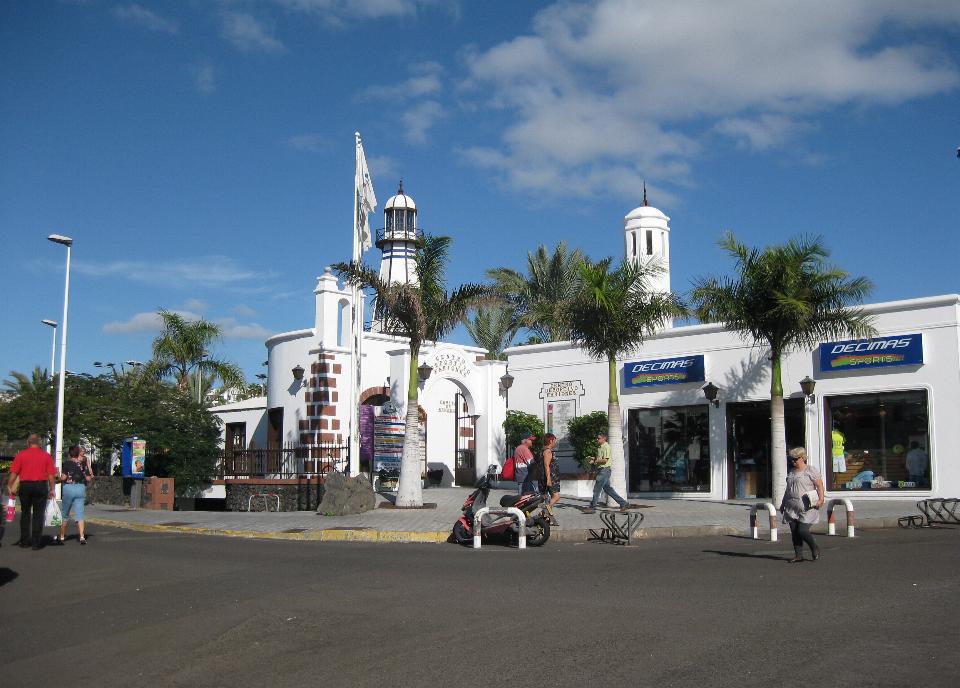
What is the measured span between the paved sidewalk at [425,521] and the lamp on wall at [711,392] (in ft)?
9.15

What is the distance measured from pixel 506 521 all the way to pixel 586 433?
1088cm

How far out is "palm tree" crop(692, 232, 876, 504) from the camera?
18906 millimetres

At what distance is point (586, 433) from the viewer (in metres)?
25.1

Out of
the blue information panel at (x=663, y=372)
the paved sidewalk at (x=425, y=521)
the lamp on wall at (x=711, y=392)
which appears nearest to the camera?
the paved sidewalk at (x=425, y=521)

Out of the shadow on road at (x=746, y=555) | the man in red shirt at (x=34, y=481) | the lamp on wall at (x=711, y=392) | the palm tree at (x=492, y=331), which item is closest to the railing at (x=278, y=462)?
the man in red shirt at (x=34, y=481)

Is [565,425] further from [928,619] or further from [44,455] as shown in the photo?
[928,619]

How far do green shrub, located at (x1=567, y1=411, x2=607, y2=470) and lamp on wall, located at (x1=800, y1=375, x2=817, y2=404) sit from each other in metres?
5.23

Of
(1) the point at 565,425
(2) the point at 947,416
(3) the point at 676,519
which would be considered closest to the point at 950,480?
(2) the point at 947,416

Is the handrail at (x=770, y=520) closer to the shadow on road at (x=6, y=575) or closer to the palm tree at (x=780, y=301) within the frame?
the palm tree at (x=780, y=301)

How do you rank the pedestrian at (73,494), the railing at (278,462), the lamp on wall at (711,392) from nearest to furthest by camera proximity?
the pedestrian at (73,494)
the railing at (278,462)
the lamp on wall at (711,392)

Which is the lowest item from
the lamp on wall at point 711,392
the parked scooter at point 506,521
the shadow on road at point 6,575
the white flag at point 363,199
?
the shadow on road at point 6,575

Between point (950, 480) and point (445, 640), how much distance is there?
16.9 m

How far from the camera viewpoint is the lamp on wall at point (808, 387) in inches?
861

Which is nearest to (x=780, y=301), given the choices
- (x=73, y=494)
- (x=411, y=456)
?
(x=411, y=456)
